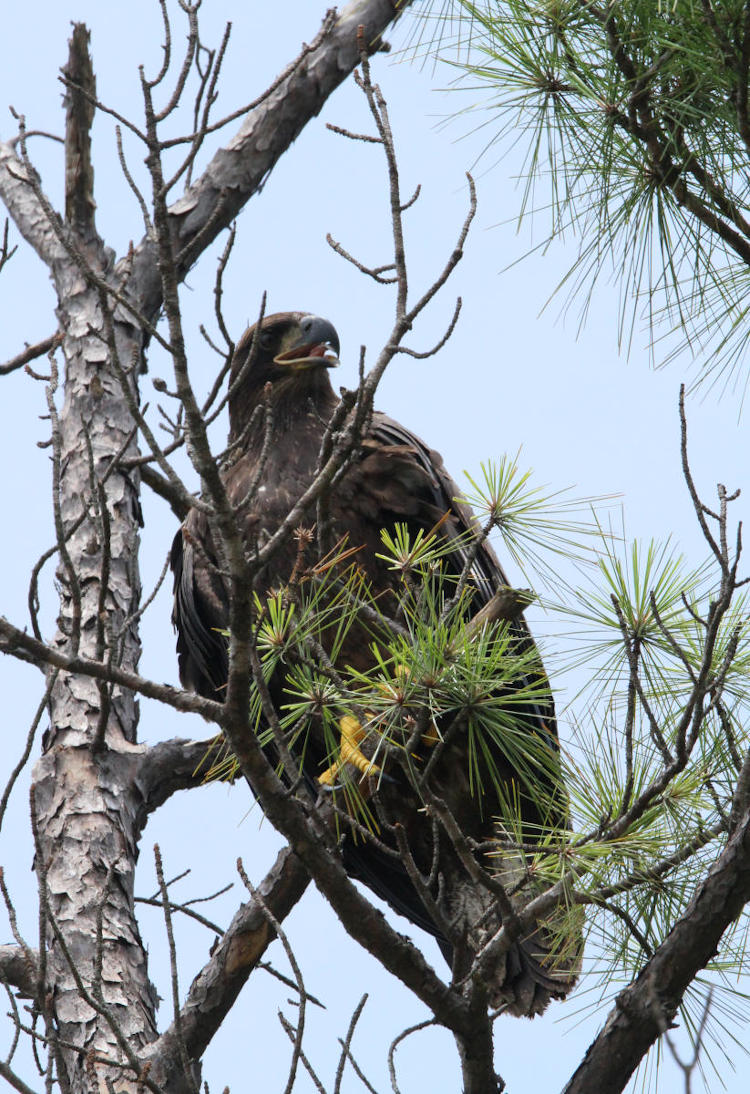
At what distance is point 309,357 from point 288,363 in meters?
0.07

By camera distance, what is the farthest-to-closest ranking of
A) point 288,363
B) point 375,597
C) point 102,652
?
point 288,363, point 375,597, point 102,652

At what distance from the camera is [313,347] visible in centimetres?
411

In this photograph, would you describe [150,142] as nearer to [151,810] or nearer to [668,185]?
[668,185]

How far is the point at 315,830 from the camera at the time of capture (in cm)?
238

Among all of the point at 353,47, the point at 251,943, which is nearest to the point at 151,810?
the point at 251,943

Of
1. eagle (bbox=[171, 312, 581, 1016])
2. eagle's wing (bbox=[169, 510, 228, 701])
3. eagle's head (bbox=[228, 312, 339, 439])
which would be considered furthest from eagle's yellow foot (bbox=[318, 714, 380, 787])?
eagle's head (bbox=[228, 312, 339, 439])

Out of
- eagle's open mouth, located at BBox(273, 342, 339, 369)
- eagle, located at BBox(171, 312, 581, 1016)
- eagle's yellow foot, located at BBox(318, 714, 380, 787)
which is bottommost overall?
eagle's yellow foot, located at BBox(318, 714, 380, 787)

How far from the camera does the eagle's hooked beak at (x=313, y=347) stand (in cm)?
408

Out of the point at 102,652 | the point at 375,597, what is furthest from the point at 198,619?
the point at 102,652

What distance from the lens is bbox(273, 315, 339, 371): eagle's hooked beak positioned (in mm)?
4082

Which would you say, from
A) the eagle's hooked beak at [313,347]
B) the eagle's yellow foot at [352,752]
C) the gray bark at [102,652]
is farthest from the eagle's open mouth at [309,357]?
the eagle's yellow foot at [352,752]

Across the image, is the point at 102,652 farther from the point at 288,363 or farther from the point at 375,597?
the point at 288,363

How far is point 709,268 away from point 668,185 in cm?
19

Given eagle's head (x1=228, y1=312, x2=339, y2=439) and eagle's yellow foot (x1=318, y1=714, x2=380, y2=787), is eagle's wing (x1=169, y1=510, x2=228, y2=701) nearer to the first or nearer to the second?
eagle's head (x1=228, y1=312, x2=339, y2=439)
